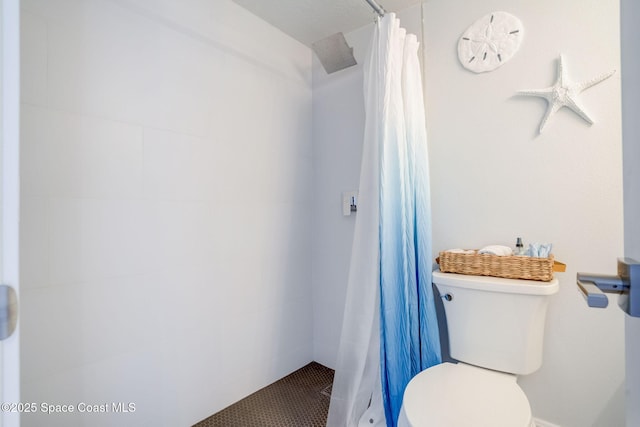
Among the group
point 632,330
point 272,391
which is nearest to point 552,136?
point 632,330

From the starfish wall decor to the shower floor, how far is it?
168 centimetres

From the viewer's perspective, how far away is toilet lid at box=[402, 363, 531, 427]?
920 mm

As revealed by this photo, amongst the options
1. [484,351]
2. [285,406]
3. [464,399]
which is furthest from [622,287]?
[285,406]

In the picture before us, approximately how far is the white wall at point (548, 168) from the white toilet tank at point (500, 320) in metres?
0.20

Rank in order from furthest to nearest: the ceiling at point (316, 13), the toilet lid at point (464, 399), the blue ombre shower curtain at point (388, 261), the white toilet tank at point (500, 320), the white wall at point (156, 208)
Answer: the ceiling at point (316, 13) < the blue ombre shower curtain at point (388, 261) < the white toilet tank at point (500, 320) < the white wall at point (156, 208) < the toilet lid at point (464, 399)

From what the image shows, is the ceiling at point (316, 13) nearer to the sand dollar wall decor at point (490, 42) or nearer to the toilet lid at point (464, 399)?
the sand dollar wall decor at point (490, 42)

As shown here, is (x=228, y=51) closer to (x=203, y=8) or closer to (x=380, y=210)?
(x=203, y=8)

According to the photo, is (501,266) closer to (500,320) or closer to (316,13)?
(500,320)

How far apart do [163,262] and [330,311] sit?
1.06 metres

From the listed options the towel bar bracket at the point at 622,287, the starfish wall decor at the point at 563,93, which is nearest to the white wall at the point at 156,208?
the starfish wall decor at the point at 563,93

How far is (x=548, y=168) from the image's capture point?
136 cm

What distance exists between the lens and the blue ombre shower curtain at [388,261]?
1309mm

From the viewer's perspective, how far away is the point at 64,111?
1.11 metres

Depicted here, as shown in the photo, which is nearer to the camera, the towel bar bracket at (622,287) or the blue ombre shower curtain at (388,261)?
the towel bar bracket at (622,287)
